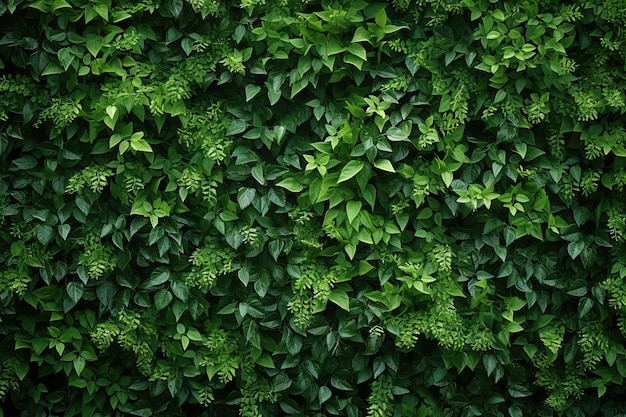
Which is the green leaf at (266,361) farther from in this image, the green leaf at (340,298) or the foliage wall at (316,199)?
the green leaf at (340,298)

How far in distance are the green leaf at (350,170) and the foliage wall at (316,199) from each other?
11mm

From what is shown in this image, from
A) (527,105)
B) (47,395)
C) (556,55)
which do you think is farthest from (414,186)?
(47,395)

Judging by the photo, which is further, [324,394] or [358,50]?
[324,394]

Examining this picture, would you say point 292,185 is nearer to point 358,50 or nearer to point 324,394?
point 358,50

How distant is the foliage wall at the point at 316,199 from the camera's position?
2.76 m

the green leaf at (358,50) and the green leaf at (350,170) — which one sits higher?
the green leaf at (358,50)

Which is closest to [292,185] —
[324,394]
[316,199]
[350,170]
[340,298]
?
[316,199]

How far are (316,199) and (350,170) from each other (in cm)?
17

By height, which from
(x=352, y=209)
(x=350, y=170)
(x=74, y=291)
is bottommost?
(x=74, y=291)

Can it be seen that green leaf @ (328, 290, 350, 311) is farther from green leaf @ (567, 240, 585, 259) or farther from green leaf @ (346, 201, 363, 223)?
green leaf @ (567, 240, 585, 259)

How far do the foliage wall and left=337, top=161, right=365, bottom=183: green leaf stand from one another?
0.01 metres

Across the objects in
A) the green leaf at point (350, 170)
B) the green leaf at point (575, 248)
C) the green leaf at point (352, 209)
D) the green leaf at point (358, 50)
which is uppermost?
the green leaf at point (358, 50)

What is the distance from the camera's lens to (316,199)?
275cm

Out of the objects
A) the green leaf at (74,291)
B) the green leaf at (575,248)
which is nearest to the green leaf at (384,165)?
the green leaf at (575,248)
